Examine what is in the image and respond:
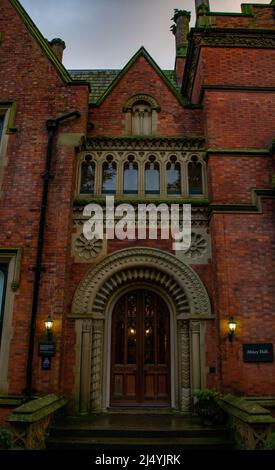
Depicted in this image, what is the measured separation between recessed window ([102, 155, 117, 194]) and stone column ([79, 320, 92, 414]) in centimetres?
394

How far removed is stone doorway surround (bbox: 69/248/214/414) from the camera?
9453 mm

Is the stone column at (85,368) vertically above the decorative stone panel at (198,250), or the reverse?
the decorative stone panel at (198,250)

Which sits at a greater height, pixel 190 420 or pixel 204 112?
pixel 204 112

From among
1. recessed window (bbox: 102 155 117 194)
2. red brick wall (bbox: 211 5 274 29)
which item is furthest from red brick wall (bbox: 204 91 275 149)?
recessed window (bbox: 102 155 117 194)

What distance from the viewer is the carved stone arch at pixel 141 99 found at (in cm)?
1193

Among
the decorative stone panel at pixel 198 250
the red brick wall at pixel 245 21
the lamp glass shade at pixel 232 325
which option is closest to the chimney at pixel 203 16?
the red brick wall at pixel 245 21

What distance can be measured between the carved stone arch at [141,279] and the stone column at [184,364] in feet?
1.17

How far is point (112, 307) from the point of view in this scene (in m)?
10.4

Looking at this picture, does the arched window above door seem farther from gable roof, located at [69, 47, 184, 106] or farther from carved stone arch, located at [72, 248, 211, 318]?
carved stone arch, located at [72, 248, 211, 318]

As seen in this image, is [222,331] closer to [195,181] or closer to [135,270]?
[135,270]

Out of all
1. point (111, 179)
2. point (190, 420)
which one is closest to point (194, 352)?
point (190, 420)

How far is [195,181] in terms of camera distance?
11180 mm

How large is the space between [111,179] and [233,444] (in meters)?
7.57

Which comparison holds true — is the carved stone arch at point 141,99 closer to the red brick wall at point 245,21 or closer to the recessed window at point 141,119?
the recessed window at point 141,119
